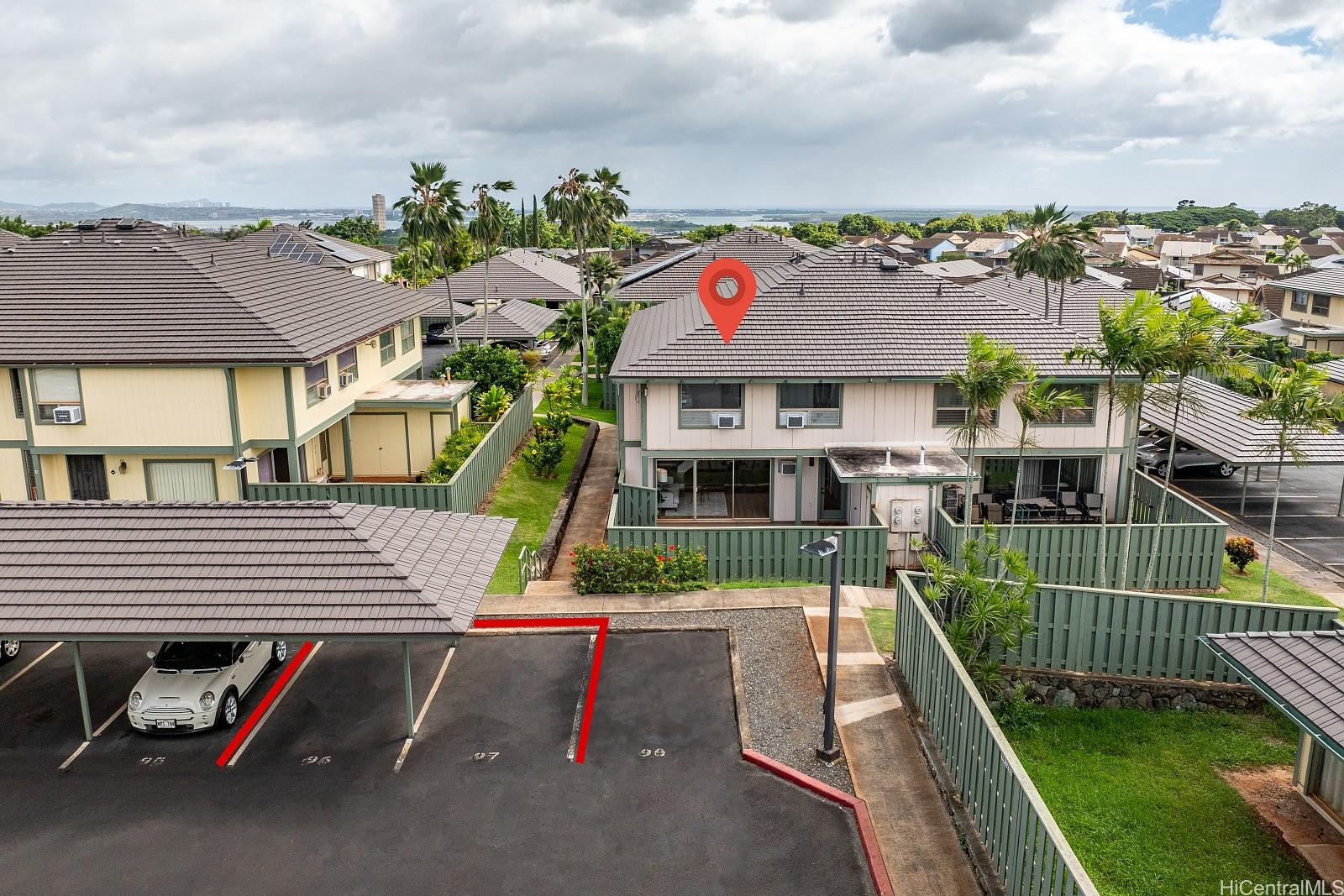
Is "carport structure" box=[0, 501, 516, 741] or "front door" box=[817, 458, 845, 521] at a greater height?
"carport structure" box=[0, 501, 516, 741]

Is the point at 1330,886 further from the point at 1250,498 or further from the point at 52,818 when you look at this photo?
the point at 1250,498

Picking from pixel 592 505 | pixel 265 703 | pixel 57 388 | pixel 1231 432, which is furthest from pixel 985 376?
pixel 57 388

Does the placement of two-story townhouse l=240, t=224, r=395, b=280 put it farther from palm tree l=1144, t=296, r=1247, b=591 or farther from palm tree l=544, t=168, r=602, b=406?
palm tree l=1144, t=296, r=1247, b=591

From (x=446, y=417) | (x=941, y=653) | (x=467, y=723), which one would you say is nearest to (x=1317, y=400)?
(x=941, y=653)

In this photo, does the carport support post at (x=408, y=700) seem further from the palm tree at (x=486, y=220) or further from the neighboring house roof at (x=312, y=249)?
the neighboring house roof at (x=312, y=249)

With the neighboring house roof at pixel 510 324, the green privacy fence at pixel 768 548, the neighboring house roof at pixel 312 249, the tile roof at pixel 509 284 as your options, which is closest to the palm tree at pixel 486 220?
the neighboring house roof at pixel 510 324

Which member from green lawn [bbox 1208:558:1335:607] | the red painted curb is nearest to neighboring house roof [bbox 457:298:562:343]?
green lawn [bbox 1208:558:1335:607]
